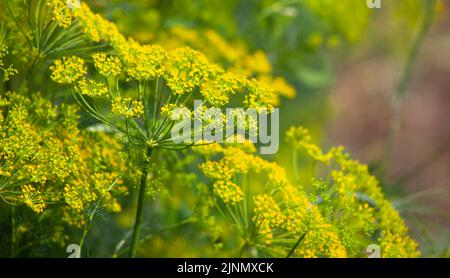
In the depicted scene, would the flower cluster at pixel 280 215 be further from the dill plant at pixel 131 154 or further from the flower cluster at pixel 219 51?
the flower cluster at pixel 219 51

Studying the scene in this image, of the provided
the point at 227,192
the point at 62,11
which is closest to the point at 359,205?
the point at 227,192

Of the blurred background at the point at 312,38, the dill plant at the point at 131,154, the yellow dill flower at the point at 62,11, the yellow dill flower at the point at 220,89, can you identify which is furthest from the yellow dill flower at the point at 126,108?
the blurred background at the point at 312,38

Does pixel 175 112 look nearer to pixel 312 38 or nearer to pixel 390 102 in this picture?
pixel 312 38

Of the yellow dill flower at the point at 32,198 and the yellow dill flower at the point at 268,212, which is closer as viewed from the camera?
the yellow dill flower at the point at 32,198

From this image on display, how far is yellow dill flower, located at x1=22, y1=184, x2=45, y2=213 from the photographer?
3.86 feet

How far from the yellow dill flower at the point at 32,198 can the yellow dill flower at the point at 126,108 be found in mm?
225

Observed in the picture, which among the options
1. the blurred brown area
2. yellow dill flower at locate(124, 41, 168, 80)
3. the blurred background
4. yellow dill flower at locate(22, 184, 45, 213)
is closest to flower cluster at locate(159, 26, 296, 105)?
the blurred background

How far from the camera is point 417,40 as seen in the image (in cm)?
233

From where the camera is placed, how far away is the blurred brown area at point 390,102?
5.21 metres

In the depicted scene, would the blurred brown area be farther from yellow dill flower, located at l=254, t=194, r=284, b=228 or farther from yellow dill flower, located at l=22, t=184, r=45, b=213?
yellow dill flower, located at l=22, t=184, r=45, b=213

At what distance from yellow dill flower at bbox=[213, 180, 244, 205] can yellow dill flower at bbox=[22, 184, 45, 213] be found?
0.36m

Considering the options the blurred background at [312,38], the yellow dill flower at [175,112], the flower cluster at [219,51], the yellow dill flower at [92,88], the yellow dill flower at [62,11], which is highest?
the blurred background at [312,38]
